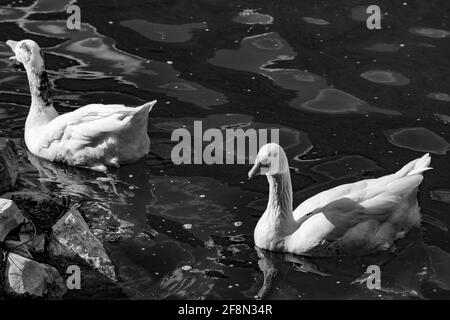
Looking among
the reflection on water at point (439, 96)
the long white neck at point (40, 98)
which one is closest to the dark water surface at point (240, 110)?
the reflection on water at point (439, 96)

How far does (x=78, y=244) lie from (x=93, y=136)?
232 centimetres

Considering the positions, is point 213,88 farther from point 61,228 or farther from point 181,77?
point 61,228

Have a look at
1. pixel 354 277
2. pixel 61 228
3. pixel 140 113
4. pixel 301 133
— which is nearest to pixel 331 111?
pixel 301 133

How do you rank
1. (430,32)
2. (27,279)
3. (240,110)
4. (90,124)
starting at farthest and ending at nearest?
(430,32) < (240,110) < (90,124) < (27,279)

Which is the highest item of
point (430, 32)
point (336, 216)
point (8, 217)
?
point (8, 217)

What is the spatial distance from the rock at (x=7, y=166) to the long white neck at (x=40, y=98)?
1.25 metres

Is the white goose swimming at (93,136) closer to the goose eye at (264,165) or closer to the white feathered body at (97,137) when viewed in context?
the white feathered body at (97,137)

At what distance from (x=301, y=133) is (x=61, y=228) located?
381cm

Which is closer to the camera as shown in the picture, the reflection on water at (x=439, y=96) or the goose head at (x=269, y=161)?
the goose head at (x=269, y=161)

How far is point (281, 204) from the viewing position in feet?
32.8

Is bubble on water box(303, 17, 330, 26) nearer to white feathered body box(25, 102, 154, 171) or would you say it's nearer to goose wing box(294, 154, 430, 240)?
white feathered body box(25, 102, 154, 171)

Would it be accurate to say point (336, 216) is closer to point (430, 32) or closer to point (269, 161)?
point (269, 161)

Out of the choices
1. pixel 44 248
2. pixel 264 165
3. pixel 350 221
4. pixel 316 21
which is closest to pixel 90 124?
pixel 44 248

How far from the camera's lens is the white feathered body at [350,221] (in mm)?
9867
